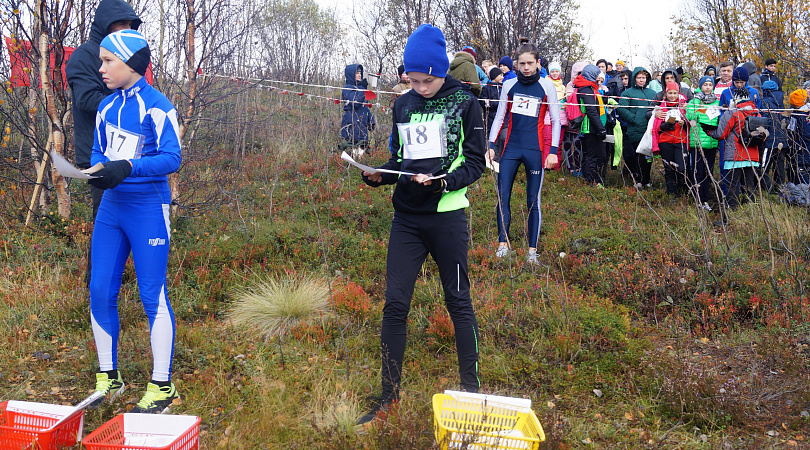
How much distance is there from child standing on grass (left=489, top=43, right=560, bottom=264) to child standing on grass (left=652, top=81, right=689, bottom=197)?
9.61 ft

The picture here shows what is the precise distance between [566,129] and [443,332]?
6.31m

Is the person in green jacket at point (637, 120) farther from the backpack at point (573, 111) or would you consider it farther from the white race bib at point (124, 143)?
the white race bib at point (124, 143)

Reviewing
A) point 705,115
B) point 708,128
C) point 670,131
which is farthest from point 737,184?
point 670,131

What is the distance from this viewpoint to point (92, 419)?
3.45 m

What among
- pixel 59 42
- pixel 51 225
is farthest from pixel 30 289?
pixel 59 42

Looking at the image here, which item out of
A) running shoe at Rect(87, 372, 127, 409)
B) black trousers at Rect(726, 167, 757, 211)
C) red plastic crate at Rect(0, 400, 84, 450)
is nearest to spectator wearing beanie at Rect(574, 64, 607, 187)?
black trousers at Rect(726, 167, 757, 211)

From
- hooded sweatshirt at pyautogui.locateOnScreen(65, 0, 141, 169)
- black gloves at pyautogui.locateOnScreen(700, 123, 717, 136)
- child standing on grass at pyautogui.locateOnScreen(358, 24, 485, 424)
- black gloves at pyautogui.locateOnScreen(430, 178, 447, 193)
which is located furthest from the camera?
black gloves at pyautogui.locateOnScreen(700, 123, 717, 136)

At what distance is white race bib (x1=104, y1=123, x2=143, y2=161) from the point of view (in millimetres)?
3369

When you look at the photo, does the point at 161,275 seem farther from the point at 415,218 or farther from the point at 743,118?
the point at 743,118

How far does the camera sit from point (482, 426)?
111 inches

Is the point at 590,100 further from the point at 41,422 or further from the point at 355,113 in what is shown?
the point at 41,422

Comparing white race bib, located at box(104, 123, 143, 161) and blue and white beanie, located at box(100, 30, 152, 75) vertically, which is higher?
blue and white beanie, located at box(100, 30, 152, 75)

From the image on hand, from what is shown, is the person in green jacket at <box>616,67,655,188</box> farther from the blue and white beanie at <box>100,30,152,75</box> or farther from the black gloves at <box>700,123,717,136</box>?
the blue and white beanie at <box>100,30,152,75</box>

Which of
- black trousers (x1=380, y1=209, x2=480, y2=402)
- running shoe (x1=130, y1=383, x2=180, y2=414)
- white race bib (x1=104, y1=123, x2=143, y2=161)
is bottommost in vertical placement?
running shoe (x1=130, y1=383, x2=180, y2=414)
